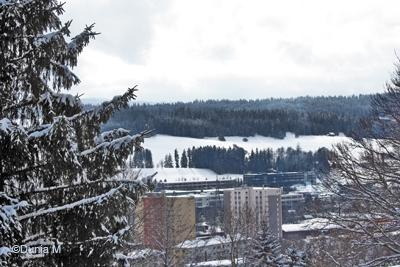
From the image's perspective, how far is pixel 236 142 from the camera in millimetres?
144750

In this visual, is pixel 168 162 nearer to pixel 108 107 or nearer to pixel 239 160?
pixel 239 160

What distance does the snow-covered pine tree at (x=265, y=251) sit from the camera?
90.4ft

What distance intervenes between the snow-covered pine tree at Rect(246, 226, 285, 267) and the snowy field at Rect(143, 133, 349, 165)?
9658 centimetres

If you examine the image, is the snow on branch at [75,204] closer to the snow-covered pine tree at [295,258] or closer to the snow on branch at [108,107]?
the snow on branch at [108,107]

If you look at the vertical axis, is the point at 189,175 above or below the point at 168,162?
below

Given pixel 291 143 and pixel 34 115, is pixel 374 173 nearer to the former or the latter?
pixel 34 115

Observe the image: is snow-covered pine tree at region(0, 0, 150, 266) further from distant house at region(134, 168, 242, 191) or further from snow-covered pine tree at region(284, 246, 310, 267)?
distant house at region(134, 168, 242, 191)

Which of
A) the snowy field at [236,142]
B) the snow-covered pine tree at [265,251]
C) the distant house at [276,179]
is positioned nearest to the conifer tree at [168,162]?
the snowy field at [236,142]

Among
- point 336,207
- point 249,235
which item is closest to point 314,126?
point 249,235

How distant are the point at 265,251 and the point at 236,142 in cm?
11718

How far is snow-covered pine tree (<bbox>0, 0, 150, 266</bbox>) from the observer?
518cm

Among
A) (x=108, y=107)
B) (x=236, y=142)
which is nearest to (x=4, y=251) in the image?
(x=108, y=107)

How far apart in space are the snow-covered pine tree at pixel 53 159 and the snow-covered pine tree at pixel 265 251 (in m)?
22.6

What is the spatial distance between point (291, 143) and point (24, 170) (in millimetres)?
140999
